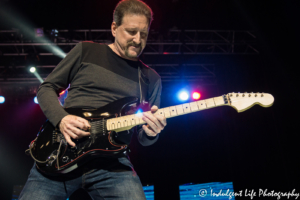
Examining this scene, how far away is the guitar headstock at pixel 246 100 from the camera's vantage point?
84.9 inches

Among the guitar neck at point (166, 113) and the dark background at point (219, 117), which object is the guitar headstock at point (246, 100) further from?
the dark background at point (219, 117)

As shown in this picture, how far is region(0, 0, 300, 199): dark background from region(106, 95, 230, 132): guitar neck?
16.6ft

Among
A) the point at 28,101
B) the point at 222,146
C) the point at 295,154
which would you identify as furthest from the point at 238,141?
the point at 28,101

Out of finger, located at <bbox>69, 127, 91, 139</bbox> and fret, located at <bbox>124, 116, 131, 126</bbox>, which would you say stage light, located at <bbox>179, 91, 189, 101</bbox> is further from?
finger, located at <bbox>69, 127, 91, 139</bbox>

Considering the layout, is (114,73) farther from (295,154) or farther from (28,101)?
(28,101)

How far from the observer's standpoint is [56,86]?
2010mm

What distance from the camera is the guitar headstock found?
2.16m

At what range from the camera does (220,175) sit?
879cm

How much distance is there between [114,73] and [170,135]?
751 centimetres

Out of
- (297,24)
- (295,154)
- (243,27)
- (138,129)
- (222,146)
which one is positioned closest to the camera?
Result: (138,129)

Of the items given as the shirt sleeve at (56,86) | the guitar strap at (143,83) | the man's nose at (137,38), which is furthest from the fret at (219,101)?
the shirt sleeve at (56,86)

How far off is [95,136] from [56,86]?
25.4 inches

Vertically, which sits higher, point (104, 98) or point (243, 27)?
point (243, 27)

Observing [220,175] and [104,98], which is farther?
[220,175]
